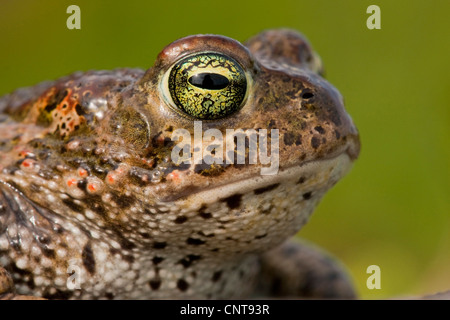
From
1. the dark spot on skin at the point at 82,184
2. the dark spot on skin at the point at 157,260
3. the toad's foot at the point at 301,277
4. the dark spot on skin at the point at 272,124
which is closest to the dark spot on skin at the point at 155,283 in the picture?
the dark spot on skin at the point at 157,260

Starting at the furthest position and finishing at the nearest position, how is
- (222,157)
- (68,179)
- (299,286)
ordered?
(299,286), (68,179), (222,157)

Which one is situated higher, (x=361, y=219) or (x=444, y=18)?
(x=444, y=18)

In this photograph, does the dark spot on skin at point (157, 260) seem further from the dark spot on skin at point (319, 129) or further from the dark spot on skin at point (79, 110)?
the dark spot on skin at point (319, 129)

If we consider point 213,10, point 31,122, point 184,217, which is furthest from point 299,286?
point 213,10

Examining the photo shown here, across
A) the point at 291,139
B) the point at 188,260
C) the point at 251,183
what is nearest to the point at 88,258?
the point at 188,260

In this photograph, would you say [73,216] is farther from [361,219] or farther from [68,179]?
[361,219]
